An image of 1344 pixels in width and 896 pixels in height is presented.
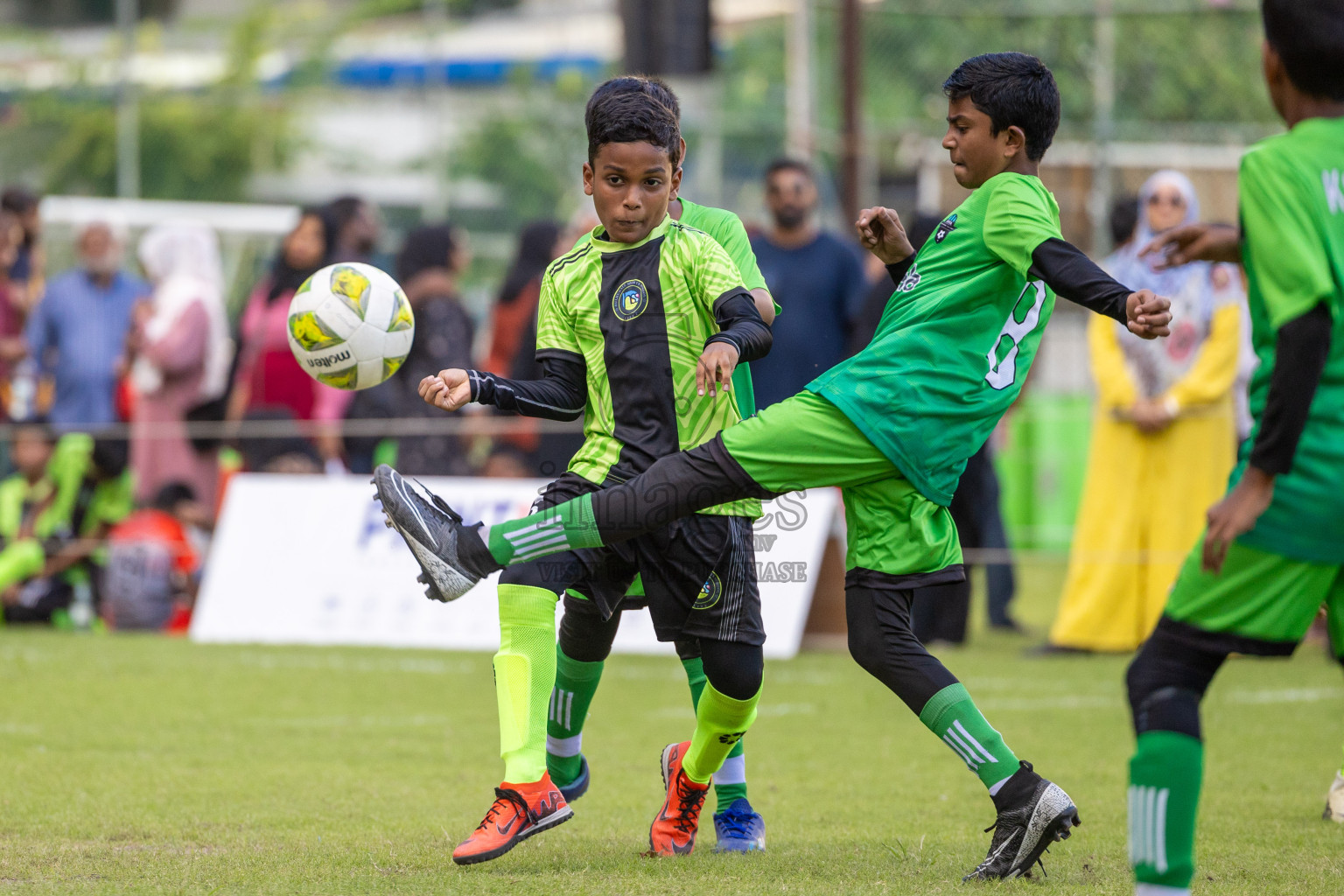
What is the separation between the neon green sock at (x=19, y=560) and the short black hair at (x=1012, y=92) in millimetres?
8011

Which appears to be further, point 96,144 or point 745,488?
point 96,144

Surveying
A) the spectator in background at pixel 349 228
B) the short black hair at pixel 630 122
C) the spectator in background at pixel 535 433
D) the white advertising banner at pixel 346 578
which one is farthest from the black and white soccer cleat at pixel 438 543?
the spectator in background at pixel 349 228

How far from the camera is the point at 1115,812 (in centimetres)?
538

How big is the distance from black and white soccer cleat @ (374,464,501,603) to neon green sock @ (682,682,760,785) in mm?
746

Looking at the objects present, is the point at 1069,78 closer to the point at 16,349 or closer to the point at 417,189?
the point at 417,189

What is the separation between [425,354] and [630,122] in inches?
252

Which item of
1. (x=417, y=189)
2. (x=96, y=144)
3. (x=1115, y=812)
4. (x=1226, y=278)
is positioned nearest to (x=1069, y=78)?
(x=417, y=189)

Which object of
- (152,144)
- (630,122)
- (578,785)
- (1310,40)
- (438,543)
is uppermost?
(1310,40)

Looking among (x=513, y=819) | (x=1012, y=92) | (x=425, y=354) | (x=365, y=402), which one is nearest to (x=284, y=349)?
(x=365, y=402)

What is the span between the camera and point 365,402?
11.2m

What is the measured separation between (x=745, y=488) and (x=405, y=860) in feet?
4.33

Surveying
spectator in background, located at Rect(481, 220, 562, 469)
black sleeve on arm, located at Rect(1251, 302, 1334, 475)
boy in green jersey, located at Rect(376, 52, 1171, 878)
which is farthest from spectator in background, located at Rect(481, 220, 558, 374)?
black sleeve on arm, located at Rect(1251, 302, 1334, 475)

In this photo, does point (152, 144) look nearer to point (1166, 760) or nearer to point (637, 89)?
point (637, 89)

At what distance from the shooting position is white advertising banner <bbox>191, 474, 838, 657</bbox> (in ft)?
31.7
